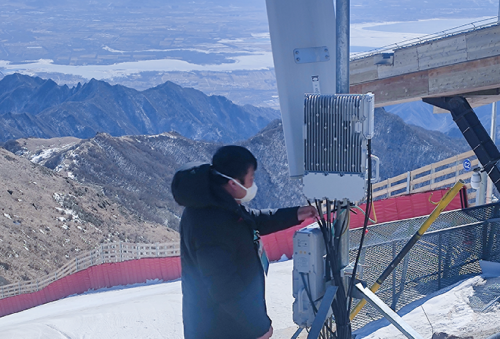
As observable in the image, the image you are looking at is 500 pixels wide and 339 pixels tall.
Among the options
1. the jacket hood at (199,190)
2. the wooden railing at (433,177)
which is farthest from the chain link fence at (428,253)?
the wooden railing at (433,177)

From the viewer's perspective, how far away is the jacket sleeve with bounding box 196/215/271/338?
10.2 ft

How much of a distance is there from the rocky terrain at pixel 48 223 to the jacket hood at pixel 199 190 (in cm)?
2262

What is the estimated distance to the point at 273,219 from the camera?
3.84m

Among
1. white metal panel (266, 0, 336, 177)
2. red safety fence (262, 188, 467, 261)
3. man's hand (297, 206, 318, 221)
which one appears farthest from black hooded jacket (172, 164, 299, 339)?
red safety fence (262, 188, 467, 261)

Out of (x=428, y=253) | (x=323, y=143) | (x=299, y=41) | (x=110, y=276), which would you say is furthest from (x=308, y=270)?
(x=110, y=276)

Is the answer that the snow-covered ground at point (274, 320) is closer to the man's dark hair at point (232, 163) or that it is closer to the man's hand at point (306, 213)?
the man's hand at point (306, 213)

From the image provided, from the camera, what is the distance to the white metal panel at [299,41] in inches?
158

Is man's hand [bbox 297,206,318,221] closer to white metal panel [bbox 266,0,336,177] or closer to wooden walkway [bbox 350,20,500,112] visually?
white metal panel [bbox 266,0,336,177]

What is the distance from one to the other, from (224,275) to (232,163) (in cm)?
69

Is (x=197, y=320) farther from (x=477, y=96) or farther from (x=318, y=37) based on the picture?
(x=477, y=96)

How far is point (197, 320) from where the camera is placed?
335cm

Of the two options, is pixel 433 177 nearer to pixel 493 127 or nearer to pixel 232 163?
pixel 493 127

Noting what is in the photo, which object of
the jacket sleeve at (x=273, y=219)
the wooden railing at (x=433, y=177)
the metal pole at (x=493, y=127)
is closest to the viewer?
the jacket sleeve at (x=273, y=219)

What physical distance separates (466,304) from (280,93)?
3.72 meters
